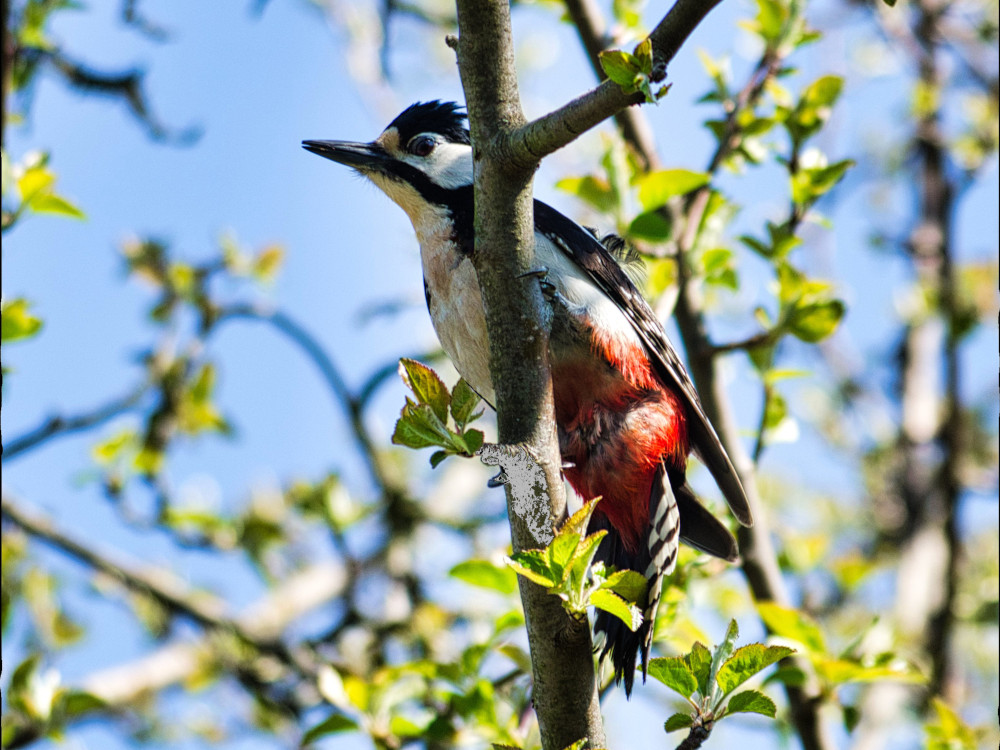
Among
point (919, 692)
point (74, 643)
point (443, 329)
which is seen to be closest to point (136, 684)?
point (74, 643)

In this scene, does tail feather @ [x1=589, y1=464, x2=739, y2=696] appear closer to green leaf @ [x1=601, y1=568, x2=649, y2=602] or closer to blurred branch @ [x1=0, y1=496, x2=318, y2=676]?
green leaf @ [x1=601, y1=568, x2=649, y2=602]

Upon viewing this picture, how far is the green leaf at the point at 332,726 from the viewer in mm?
2936

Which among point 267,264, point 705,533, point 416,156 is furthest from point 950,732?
point 267,264

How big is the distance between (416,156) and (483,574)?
1.56 metres

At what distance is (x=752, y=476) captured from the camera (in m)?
3.53

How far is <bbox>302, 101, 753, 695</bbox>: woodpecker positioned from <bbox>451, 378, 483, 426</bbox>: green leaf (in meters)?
0.90

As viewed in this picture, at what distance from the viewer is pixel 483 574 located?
2.85 m

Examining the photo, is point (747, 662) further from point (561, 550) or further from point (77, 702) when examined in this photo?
point (77, 702)

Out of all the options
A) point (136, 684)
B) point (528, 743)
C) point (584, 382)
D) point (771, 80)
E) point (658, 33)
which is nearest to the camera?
point (658, 33)

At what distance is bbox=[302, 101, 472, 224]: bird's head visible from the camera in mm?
3496

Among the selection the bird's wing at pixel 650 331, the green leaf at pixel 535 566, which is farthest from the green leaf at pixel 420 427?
the bird's wing at pixel 650 331

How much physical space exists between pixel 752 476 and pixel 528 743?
128 cm

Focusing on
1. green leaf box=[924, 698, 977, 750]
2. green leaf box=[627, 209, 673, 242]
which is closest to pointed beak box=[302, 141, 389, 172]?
green leaf box=[627, 209, 673, 242]

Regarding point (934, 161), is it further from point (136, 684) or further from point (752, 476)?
point (136, 684)
